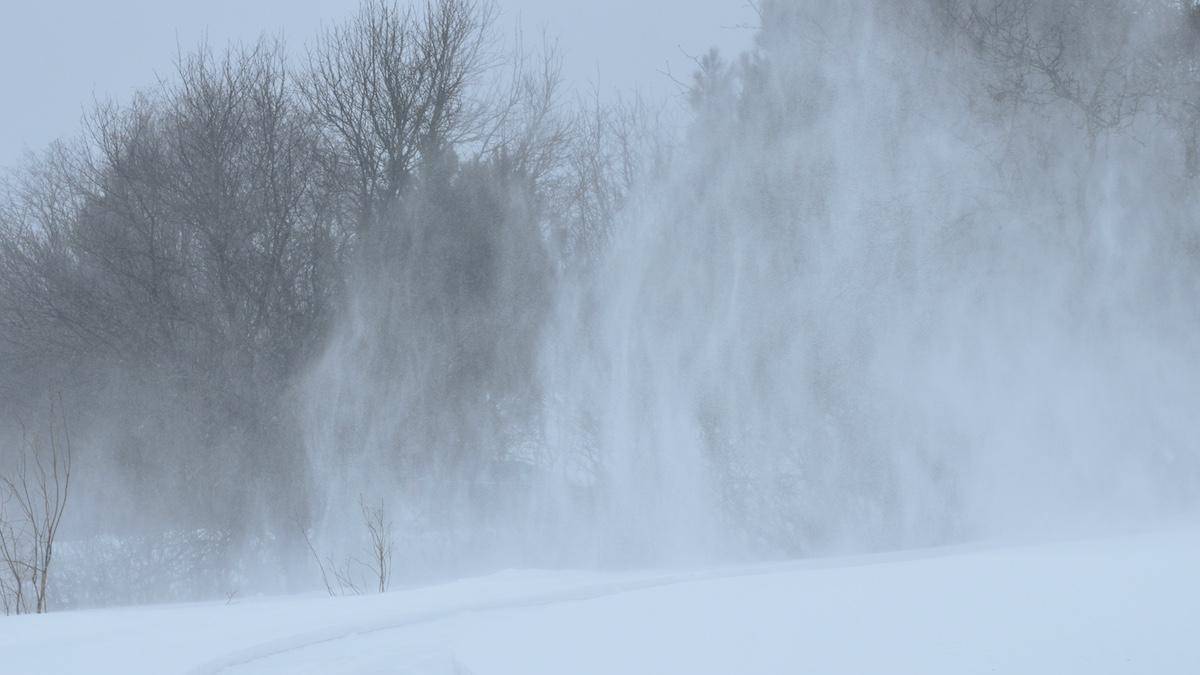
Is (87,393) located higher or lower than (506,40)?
lower

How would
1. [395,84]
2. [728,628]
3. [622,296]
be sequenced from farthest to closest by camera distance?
[395,84] < [622,296] < [728,628]

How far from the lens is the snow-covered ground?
318 centimetres

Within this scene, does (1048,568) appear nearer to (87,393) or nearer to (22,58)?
(87,393)

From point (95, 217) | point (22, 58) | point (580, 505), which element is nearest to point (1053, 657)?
point (580, 505)

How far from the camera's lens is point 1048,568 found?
4.64 metres

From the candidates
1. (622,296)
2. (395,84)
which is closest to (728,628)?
(622,296)

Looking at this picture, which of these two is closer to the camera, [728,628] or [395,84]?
[728,628]

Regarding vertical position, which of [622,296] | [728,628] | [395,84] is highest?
[395,84]

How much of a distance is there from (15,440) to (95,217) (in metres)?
2.86

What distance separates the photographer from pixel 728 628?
3906mm

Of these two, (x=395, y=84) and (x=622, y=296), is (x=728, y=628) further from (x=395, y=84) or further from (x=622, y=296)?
(x=395, y=84)

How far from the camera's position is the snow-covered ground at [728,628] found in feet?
10.4

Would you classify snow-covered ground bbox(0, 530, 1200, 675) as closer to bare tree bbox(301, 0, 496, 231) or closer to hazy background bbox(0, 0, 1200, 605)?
hazy background bbox(0, 0, 1200, 605)

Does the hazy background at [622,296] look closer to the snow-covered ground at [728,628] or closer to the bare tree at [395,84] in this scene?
the bare tree at [395,84]
